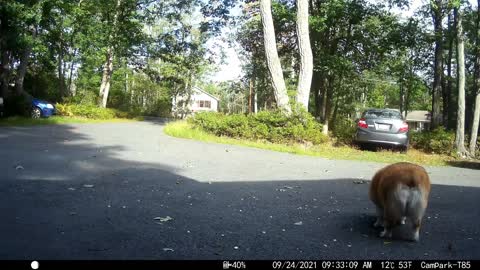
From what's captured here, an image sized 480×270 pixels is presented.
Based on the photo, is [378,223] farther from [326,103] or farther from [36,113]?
[36,113]

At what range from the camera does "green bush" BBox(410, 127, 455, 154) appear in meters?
16.4

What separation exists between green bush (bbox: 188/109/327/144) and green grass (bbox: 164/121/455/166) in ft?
1.10

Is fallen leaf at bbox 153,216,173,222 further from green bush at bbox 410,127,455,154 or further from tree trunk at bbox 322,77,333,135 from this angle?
tree trunk at bbox 322,77,333,135

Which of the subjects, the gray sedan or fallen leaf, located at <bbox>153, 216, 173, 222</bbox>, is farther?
the gray sedan

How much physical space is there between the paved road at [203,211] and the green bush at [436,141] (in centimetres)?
717

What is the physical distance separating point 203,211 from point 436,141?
1411 centimetres

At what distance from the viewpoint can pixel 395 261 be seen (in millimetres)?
3613

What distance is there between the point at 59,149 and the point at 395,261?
30.0 feet

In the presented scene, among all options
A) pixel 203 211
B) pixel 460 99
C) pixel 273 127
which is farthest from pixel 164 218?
pixel 460 99

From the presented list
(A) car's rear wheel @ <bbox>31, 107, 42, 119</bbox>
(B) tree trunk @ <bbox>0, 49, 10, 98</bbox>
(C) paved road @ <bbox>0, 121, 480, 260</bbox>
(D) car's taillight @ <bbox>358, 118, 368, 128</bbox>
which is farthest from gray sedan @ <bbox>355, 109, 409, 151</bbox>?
(B) tree trunk @ <bbox>0, 49, 10, 98</bbox>

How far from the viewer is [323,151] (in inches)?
559

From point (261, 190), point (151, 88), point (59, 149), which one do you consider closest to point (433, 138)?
point (261, 190)

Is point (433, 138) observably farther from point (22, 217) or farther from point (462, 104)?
point (22, 217)

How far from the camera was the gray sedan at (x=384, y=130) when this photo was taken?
14.3 m
